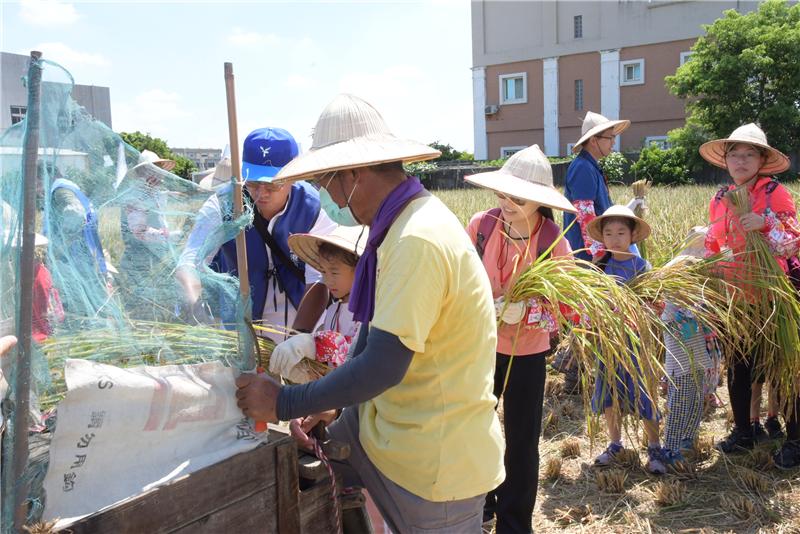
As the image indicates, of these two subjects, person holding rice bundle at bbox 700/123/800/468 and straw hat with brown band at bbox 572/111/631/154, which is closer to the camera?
person holding rice bundle at bbox 700/123/800/468

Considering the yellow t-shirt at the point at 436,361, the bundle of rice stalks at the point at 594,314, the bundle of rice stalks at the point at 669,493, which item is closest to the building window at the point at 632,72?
the bundle of rice stalks at the point at 669,493

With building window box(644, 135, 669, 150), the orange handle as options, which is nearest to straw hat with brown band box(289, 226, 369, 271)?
the orange handle

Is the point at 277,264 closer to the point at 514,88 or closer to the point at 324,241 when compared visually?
the point at 324,241

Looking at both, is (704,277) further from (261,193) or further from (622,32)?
(622,32)

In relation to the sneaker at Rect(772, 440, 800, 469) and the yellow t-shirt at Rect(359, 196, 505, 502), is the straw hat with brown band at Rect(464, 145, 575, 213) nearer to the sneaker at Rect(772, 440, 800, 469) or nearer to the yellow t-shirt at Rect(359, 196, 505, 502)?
the yellow t-shirt at Rect(359, 196, 505, 502)

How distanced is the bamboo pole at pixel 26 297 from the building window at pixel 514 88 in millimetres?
32568

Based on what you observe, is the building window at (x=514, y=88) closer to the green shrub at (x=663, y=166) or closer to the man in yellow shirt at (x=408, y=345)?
the green shrub at (x=663, y=166)

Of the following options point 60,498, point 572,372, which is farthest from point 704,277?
point 60,498

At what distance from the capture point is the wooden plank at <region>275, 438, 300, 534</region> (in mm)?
1673

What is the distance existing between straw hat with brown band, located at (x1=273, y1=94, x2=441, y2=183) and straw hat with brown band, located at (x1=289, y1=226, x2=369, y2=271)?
63 centimetres

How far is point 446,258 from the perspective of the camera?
1554mm

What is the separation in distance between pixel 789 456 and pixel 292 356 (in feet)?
9.52

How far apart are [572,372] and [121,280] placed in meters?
3.81

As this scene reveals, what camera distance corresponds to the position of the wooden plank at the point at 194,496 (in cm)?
133
